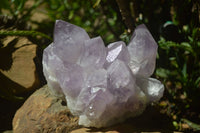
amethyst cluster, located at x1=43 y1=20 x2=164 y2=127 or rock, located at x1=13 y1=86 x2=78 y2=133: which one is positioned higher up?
amethyst cluster, located at x1=43 y1=20 x2=164 y2=127

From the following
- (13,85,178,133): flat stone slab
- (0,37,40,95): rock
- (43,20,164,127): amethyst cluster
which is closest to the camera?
(43,20,164,127): amethyst cluster

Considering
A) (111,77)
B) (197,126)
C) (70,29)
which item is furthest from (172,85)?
(70,29)

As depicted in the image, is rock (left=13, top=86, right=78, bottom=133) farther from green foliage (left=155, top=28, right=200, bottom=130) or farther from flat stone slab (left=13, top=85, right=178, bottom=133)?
green foliage (left=155, top=28, right=200, bottom=130)

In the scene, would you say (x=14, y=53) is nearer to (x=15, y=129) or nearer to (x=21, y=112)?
(x=21, y=112)

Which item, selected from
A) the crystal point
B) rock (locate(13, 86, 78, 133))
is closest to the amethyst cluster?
A: the crystal point

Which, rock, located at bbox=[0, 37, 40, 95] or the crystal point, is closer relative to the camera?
the crystal point

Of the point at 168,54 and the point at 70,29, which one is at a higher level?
the point at 70,29

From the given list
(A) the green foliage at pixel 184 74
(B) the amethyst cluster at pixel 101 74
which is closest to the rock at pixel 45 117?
(B) the amethyst cluster at pixel 101 74

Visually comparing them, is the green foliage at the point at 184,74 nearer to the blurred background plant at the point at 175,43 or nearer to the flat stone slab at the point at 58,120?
the blurred background plant at the point at 175,43
